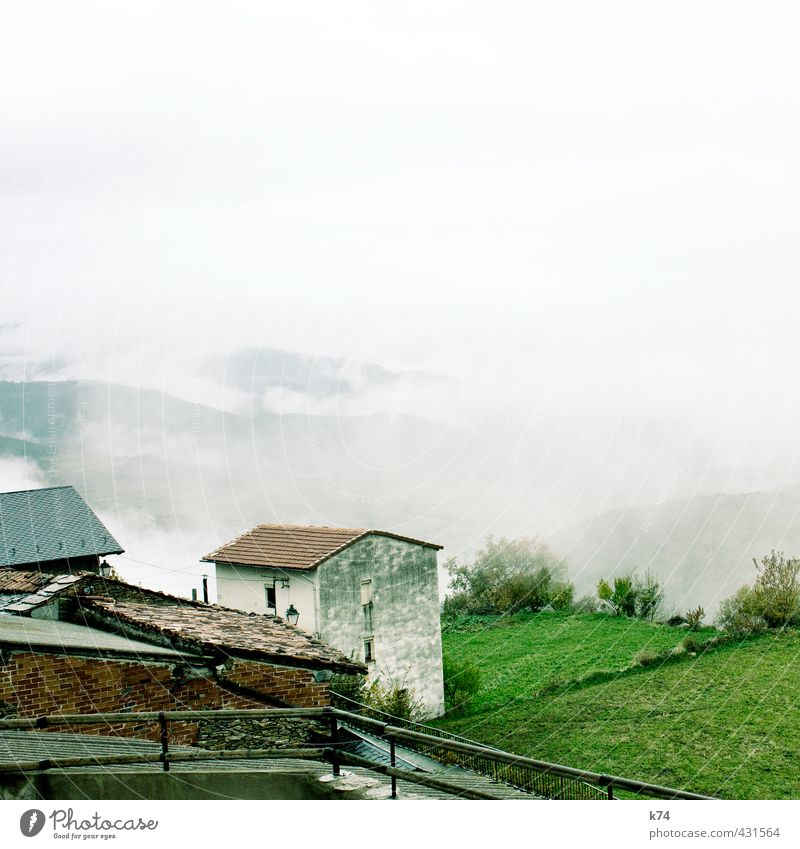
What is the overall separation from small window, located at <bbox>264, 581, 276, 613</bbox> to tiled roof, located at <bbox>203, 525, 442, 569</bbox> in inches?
2.1

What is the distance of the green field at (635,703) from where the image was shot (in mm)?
1997

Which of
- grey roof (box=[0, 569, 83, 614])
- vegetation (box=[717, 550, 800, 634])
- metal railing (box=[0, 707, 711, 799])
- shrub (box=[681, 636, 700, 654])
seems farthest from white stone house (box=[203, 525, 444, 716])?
vegetation (box=[717, 550, 800, 634])

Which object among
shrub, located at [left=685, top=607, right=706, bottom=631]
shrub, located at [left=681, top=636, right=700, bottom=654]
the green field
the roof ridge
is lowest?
the green field

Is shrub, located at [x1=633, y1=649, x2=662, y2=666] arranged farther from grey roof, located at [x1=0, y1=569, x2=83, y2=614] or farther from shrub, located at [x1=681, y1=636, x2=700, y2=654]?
grey roof, located at [x1=0, y1=569, x2=83, y2=614]

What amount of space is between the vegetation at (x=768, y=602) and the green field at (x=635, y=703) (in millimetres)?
42

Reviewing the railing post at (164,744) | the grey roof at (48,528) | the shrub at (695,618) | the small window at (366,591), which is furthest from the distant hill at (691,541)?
the grey roof at (48,528)

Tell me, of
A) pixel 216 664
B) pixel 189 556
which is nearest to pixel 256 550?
pixel 189 556

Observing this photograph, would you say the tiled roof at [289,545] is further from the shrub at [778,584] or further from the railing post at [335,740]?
the shrub at [778,584]

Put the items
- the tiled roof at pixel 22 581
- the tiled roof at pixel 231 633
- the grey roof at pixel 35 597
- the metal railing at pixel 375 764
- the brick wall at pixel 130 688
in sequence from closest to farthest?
1. the metal railing at pixel 375 764
2. the brick wall at pixel 130 688
3. the tiled roof at pixel 231 633
4. the grey roof at pixel 35 597
5. the tiled roof at pixel 22 581

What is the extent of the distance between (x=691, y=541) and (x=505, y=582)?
40cm

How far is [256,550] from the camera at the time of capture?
75.4 inches

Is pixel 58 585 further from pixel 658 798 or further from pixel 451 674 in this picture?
pixel 658 798

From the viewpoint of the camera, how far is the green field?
2.00 m

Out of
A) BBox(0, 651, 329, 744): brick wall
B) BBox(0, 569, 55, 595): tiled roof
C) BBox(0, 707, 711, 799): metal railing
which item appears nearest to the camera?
BBox(0, 707, 711, 799): metal railing
